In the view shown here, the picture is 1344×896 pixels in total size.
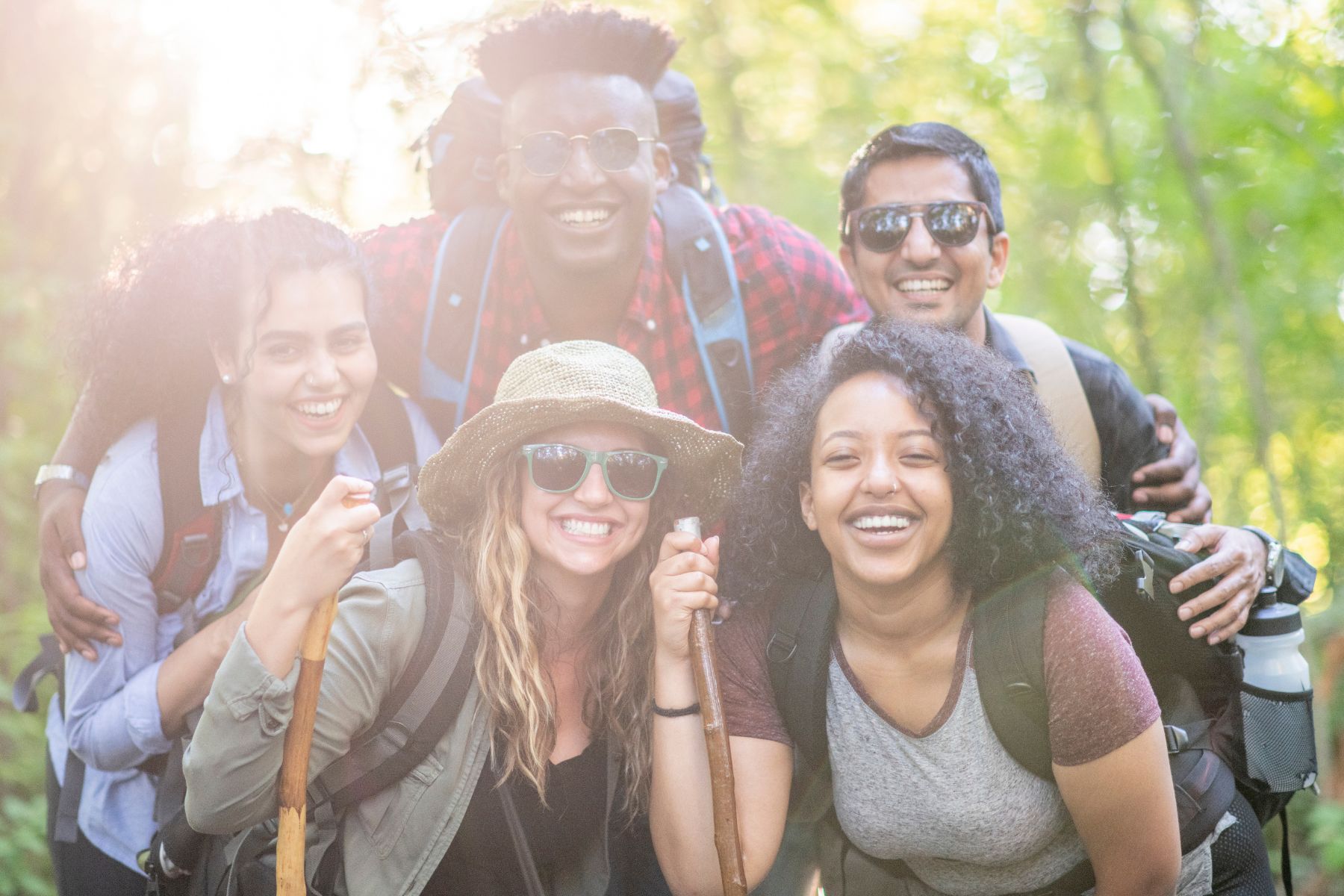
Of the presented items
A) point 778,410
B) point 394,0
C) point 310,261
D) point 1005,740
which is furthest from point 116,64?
point 1005,740

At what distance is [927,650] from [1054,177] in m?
6.50

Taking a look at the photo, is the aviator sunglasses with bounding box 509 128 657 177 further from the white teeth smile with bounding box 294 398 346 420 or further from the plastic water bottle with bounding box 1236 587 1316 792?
the plastic water bottle with bounding box 1236 587 1316 792

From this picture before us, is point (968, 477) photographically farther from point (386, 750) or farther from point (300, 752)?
point (300, 752)

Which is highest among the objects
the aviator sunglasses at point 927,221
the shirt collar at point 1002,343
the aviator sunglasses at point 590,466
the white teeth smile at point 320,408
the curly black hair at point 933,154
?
the curly black hair at point 933,154

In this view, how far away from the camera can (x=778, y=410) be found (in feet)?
11.4

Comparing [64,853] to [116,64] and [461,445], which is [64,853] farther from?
[116,64]

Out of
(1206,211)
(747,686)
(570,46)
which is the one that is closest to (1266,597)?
(747,686)

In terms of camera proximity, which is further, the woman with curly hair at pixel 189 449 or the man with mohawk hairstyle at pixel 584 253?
the man with mohawk hairstyle at pixel 584 253

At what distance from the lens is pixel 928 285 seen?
402cm

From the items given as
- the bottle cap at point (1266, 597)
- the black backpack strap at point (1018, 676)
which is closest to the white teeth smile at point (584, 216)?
the black backpack strap at point (1018, 676)

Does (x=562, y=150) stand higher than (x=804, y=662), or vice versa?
(x=562, y=150)

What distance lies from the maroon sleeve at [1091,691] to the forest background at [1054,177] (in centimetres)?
221

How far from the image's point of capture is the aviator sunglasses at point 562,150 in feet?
13.7

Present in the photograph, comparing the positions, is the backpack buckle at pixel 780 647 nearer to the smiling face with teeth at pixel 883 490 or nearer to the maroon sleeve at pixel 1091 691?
the smiling face with teeth at pixel 883 490
